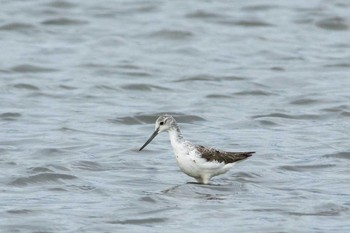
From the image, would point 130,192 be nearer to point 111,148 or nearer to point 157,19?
point 111,148

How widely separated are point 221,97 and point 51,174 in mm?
6305

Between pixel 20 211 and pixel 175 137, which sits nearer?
pixel 20 211

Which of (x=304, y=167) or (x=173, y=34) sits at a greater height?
(x=173, y=34)

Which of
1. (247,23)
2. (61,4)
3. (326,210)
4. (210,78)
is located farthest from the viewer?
(61,4)

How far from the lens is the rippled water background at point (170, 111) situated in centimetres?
1289

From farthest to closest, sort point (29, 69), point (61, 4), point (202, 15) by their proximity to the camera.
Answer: point (61, 4)
point (202, 15)
point (29, 69)

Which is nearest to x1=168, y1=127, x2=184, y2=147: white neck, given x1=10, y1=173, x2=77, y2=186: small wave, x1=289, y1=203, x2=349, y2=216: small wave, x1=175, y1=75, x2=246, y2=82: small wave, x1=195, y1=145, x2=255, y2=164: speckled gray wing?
x1=195, y1=145, x2=255, y2=164: speckled gray wing

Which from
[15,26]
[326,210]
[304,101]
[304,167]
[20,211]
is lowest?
[304,101]

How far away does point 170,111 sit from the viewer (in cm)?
1916

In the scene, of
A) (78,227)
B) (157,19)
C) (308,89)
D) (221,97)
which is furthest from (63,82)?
(78,227)

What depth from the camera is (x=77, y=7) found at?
28156mm

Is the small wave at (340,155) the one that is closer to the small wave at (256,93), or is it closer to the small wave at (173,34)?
the small wave at (256,93)

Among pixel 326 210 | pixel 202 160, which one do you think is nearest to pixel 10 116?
pixel 202 160

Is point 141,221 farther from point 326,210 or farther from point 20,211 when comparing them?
point 326,210
